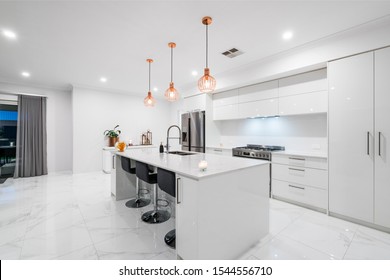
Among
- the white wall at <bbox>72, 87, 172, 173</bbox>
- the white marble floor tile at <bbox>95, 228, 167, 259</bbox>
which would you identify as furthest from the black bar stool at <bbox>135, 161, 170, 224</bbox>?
the white wall at <bbox>72, 87, 172, 173</bbox>

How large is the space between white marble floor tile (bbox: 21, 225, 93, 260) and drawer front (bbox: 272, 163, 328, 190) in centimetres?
290

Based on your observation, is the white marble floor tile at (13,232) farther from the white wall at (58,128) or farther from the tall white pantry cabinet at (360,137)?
the tall white pantry cabinet at (360,137)

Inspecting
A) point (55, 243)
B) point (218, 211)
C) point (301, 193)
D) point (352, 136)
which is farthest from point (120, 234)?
point (352, 136)

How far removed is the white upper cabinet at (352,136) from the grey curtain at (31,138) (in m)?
6.64

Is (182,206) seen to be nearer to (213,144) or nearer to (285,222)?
(285,222)

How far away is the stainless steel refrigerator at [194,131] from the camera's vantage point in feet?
14.9

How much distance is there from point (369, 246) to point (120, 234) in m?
2.70

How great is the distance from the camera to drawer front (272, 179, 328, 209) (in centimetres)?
266

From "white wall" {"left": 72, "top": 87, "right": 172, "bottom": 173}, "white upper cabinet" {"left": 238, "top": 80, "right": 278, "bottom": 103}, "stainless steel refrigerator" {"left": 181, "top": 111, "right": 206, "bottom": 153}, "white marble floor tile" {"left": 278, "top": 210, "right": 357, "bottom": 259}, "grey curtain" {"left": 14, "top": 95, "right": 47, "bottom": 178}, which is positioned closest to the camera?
"white marble floor tile" {"left": 278, "top": 210, "right": 357, "bottom": 259}

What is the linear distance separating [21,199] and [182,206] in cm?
343

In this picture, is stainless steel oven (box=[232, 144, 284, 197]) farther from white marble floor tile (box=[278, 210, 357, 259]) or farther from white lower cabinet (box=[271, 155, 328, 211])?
white marble floor tile (box=[278, 210, 357, 259])
